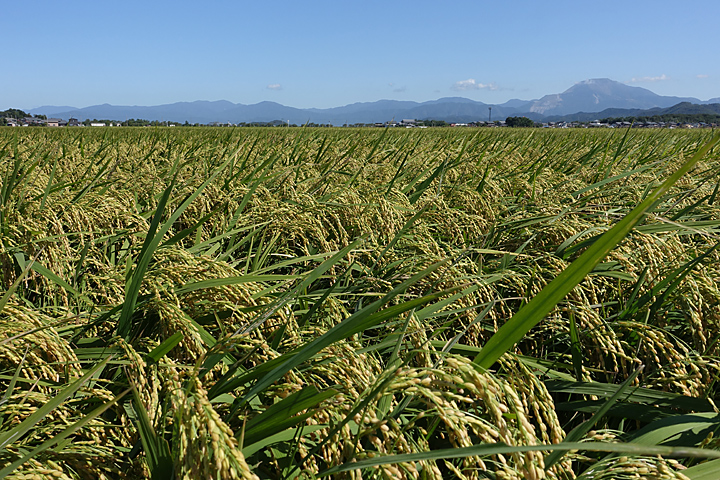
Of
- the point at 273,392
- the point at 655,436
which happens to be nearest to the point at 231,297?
the point at 273,392

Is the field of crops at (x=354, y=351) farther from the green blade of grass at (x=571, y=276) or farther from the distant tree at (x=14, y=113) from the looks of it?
the distant tree at (x=14, y=113)

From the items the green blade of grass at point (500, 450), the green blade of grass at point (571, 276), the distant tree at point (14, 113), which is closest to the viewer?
the green blade of grass at point (500, 450)

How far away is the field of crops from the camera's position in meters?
0.75

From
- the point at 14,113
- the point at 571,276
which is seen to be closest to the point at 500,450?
the point at 571,276

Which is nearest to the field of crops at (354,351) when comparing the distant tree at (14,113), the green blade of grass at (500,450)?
the green blade of grass at (500,450)

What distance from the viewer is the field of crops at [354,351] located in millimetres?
751

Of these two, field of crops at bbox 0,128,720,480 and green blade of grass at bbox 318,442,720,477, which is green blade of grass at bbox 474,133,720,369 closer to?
field of crops at bbox 0,128,720,480

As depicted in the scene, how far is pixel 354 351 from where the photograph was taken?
3.25 feet

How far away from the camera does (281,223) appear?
2.17 meters

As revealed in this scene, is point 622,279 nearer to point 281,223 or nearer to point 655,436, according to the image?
point 655,436

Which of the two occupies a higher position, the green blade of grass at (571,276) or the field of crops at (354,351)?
the green blade of grass at (571,276)

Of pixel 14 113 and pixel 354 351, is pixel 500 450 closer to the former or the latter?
pixel 354 351

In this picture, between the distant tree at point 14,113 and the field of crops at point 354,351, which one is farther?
the distant tree at point 14,113

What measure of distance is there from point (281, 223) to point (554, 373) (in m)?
1.32
